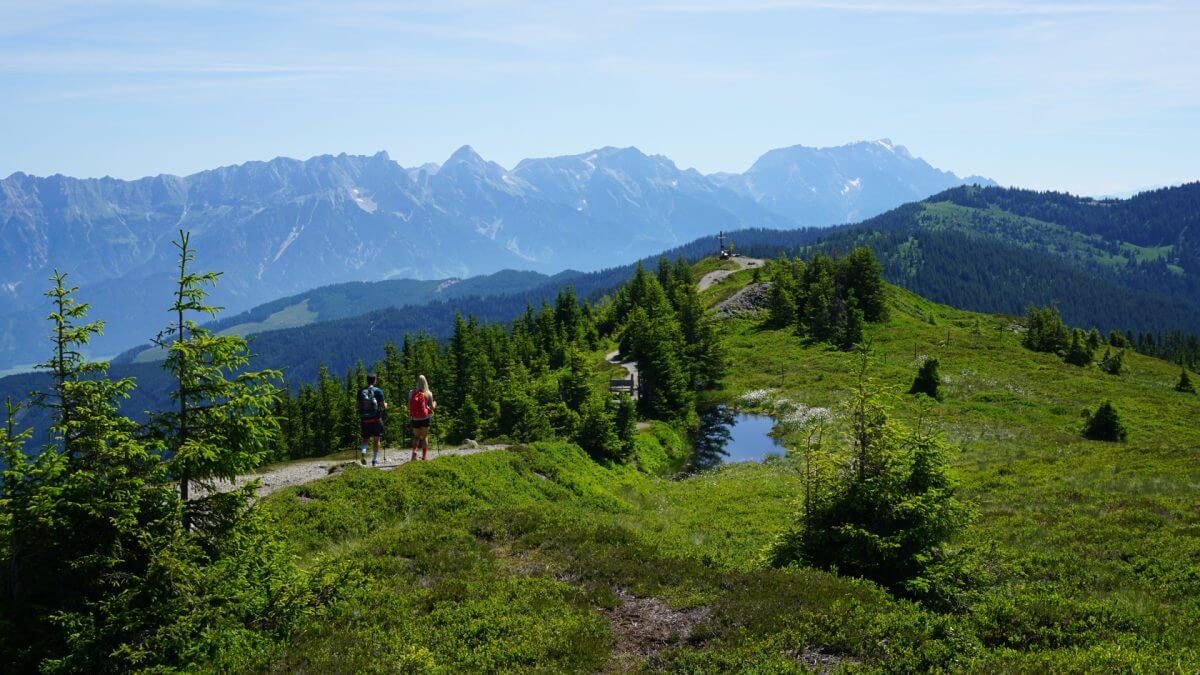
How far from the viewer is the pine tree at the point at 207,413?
11.5 meters

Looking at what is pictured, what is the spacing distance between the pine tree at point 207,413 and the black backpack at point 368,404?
10867mm

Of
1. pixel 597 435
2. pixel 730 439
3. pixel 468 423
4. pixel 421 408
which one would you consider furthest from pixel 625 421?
pixel 468 423

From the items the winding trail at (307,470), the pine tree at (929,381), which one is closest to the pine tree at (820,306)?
the pine tree at (929,381)

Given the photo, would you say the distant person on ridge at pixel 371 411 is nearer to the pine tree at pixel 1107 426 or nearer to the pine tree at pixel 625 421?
the pine tree at pixel 625 421

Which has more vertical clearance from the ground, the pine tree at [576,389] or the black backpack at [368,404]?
the black backpack at [368,404]

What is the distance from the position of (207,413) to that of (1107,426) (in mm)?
55171

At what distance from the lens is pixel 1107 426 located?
46.2 m

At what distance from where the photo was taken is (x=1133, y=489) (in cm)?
2680

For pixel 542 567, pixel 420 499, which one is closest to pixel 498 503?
pixel 420 499

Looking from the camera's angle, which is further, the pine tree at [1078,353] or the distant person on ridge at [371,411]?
the pine tree at [1078,353]

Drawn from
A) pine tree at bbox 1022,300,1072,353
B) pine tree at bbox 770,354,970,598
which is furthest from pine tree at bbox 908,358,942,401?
pine tree at bbox 770,354,970,598

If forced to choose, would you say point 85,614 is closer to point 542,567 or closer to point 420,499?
point 542,567

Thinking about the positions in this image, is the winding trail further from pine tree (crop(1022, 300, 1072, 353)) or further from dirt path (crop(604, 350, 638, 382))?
pine tree (crop(1022, 300, 1072, 353))

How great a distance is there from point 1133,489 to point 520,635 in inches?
1099
